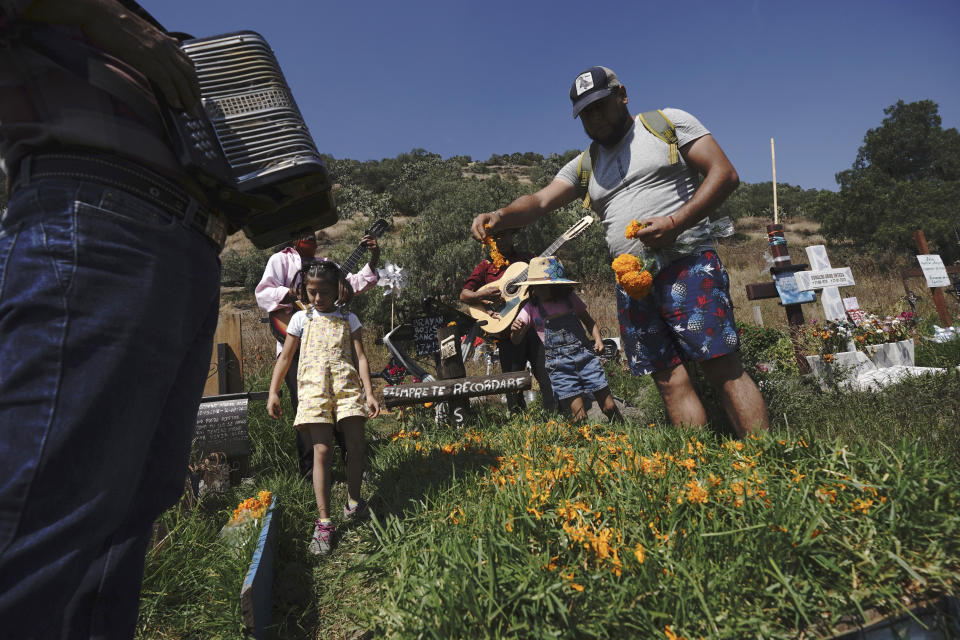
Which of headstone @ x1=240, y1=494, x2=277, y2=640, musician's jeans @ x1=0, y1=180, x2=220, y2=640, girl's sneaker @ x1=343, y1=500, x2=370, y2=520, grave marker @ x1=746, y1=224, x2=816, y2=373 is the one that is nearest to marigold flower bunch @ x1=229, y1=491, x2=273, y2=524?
headstone @ x1=240, y1=494, x2=277, y2=640

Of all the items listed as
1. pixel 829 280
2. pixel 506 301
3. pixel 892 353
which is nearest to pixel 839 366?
pixel 892 353

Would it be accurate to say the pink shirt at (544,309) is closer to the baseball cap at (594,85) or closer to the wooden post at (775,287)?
the baseball cap at (594,85)

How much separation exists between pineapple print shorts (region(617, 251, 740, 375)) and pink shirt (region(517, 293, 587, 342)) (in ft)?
5.50

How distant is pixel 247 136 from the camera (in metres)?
1.34

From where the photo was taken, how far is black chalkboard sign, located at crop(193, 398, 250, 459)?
4027 millimetres

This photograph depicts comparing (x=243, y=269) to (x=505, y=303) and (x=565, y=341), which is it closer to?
(x=505, y=303)

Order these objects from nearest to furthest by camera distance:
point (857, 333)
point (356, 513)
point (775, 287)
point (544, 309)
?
point (356, 513) < point (544, 309) < point (775, 287) < point (857, 333)

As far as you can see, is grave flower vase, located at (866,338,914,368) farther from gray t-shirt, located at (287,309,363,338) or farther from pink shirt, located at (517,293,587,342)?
gray t-shirt, located at (287,309,363,338)

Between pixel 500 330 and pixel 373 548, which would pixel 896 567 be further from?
pixel 500 330

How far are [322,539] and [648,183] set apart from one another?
303 cm

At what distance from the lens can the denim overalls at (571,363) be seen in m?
4.38

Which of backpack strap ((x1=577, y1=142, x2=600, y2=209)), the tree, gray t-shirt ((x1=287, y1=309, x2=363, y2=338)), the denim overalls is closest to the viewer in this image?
backpack strap ((x1=577, y1=142, x2=600, y2=209))

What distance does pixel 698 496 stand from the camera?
1.83 metres

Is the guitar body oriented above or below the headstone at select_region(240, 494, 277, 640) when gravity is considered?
above
